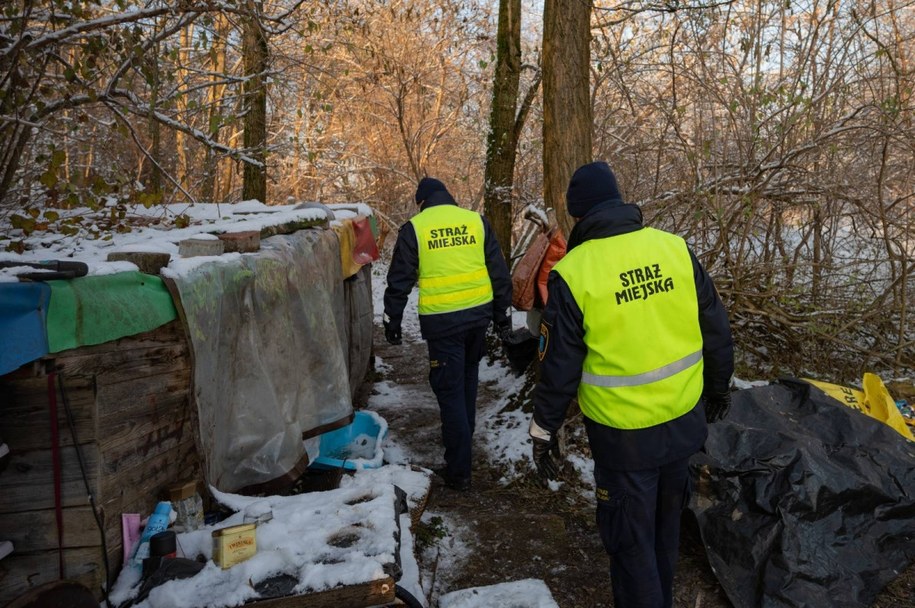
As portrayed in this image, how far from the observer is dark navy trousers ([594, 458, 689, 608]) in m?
2.71

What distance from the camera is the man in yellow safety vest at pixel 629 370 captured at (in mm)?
2695

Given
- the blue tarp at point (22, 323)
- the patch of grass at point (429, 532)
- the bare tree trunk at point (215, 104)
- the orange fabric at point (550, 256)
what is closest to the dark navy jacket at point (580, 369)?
the patch of grass at point (429, 532)

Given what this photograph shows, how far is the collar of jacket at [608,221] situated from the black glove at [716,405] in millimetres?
922

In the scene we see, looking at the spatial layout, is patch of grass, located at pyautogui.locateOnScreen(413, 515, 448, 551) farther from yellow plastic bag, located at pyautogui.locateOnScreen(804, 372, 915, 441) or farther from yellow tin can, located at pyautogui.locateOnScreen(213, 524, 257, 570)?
yellow plastic bag, located at pyautogui.locateOnScreen(804, 372, 915, 441)

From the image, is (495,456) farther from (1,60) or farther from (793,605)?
(1,60)

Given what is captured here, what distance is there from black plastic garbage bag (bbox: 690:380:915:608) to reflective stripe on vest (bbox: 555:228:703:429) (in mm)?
996

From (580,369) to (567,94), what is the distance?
9.73 ft

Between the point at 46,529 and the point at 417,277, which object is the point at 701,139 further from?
the point at 46,529

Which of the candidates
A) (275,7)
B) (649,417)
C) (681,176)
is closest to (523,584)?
(649,417)

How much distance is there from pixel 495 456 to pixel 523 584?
1899 millimetres

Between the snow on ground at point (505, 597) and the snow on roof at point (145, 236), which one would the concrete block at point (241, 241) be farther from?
the snow on ground at point (505, 597)

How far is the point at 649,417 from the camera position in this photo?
8.86 ft

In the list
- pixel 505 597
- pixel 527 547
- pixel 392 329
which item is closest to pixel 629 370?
pixel 505 597

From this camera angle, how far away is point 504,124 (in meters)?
7.59
